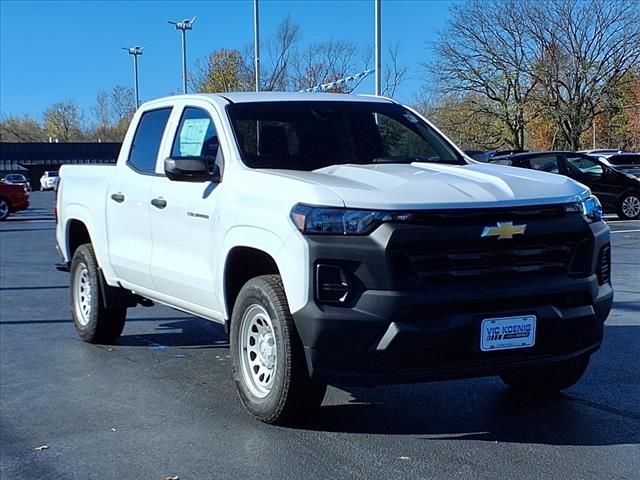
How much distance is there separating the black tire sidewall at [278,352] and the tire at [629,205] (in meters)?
16.3

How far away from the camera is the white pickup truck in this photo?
4352 millimetres

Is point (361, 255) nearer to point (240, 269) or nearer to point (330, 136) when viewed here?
point (240, 269)

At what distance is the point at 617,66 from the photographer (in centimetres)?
3919

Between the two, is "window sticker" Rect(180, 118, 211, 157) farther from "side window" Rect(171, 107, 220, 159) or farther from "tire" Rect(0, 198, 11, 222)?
"tire" Rect(0, 198, 11, 222)

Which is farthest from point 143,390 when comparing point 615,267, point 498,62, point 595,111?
point 595,111

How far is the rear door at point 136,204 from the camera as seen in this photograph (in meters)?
6.37

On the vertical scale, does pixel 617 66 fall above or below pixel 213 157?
above

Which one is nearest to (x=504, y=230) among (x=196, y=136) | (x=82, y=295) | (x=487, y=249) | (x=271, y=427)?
(x=487, y=249)

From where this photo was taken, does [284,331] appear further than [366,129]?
No

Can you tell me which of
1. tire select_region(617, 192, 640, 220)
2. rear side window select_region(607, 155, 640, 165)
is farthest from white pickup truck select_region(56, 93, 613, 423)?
rear side window select_region(607, 155, 640, 165)

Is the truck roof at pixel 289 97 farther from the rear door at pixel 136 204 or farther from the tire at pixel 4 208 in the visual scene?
the tire at pixel 4 208

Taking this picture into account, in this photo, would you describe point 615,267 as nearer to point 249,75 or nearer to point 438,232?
point 438,232

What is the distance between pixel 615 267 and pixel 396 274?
8.32 m

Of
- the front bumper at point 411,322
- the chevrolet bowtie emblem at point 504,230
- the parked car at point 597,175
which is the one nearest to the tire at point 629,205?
the parked car at point 597,175
